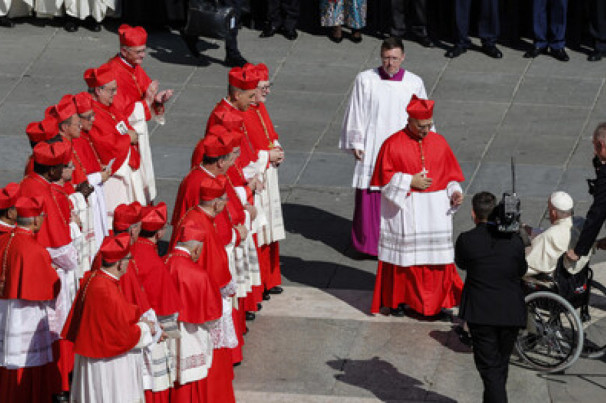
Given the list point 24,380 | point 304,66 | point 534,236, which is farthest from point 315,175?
point 24,380

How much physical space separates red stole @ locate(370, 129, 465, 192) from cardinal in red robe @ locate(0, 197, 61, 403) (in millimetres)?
3002

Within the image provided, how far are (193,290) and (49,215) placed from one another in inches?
60.3

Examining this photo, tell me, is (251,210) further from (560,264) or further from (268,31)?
(268,31)

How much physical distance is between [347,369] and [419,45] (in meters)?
7.97

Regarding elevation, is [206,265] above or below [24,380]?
above

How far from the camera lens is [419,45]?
60.1 ft

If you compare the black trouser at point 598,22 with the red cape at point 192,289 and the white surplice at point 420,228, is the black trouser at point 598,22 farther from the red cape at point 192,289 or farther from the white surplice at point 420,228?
the red cape at point 192,289

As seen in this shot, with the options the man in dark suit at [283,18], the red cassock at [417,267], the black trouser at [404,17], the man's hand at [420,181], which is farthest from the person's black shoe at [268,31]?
the man's hand at [420,181]

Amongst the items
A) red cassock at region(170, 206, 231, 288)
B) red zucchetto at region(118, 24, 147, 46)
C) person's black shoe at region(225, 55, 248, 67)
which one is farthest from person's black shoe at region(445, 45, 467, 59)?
red cassock at region(170, 206, 231, 288)

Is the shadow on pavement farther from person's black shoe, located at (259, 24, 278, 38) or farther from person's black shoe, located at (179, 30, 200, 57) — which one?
person's black shoe, located at (259, 24, 278, 38)

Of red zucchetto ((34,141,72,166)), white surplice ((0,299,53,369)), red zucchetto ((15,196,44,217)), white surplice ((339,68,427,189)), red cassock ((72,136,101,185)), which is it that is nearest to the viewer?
red zucchetto ((15,196,44,217))

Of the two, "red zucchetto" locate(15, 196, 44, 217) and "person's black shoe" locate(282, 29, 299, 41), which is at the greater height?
"red zucchetto" locate(15, 196, 44, 217)

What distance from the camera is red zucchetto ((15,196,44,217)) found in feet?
32.7

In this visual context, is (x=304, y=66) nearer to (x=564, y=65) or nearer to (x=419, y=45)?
(x=419, y=45)
